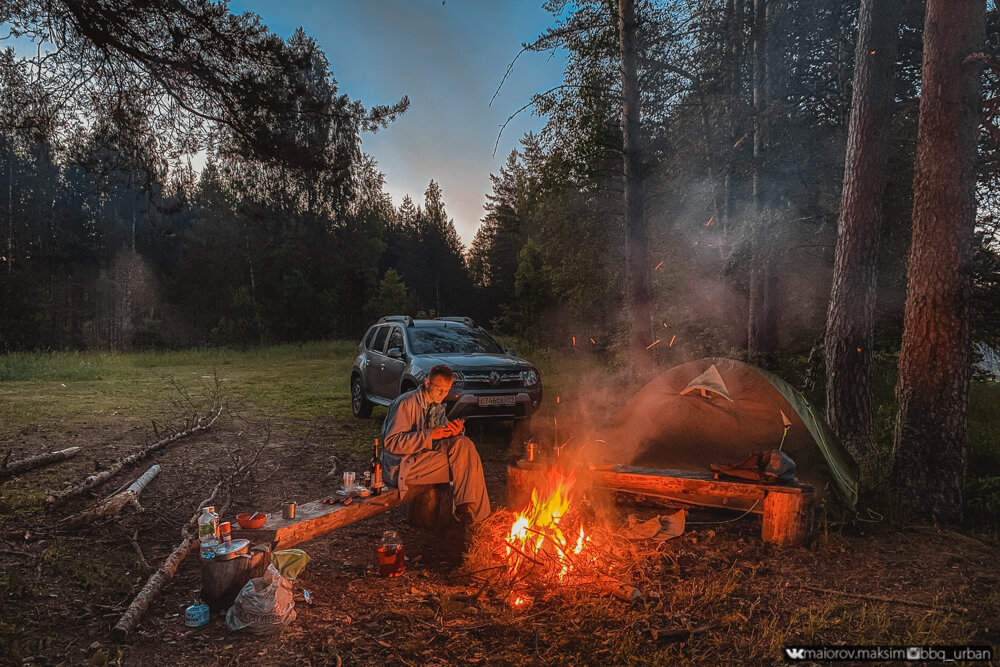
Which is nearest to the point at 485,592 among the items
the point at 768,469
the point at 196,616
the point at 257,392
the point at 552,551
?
the point at 552,551

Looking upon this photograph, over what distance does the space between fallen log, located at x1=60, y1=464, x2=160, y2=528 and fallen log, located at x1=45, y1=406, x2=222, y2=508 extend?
0.47 m

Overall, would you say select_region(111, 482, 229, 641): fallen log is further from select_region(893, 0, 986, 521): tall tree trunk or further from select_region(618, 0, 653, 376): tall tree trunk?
select_region(618, 0, 653, 376): tall tree trunk

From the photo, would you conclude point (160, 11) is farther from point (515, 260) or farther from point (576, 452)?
point (515, 260)

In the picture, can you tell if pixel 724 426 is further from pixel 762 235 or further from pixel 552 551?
pixel 762 235

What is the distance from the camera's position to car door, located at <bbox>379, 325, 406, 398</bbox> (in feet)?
31.7

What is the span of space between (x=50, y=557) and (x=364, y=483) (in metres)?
2.52

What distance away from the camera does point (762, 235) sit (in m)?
13.8

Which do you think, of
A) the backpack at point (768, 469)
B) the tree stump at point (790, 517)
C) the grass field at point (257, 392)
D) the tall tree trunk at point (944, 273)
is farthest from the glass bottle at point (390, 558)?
the tall tree trunk at point (944, 273)

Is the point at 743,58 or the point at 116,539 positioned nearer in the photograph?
the point at 116,539

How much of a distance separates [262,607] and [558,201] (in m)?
17.6

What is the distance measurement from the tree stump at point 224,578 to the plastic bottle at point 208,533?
6cm

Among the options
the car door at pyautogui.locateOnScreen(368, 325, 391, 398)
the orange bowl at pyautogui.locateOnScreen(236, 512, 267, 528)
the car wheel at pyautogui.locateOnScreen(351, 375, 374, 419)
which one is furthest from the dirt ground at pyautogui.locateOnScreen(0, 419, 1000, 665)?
the car wheel at pyautogui.locateOnScreen(351, 375, 374, 419)

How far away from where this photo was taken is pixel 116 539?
507 centimetres

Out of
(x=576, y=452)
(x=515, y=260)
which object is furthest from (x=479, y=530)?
(x=515, y=260)
